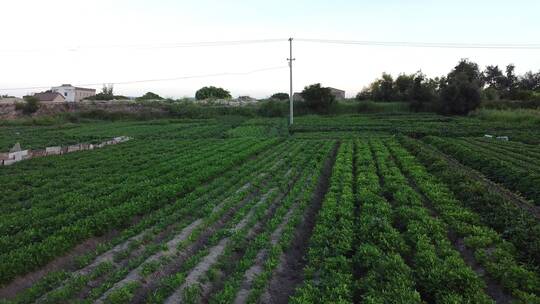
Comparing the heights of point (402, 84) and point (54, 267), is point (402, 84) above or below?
above

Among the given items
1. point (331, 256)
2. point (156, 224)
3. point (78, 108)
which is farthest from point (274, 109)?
point (331, 256)

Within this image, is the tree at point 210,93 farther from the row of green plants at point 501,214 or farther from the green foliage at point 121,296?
the green foliage at point 121,296

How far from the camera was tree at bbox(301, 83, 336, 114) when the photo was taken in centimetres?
6379

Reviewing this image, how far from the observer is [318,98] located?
64062 millimetres

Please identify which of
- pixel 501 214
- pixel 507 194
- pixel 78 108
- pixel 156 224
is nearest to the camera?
pixel 501 214

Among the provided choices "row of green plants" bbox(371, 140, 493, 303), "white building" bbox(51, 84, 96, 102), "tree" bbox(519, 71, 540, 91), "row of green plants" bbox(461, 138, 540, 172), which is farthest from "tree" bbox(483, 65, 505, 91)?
"white building" bbox(51, 84, 96, 102)

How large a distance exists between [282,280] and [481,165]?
604 inches

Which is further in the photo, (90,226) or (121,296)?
(90,226)

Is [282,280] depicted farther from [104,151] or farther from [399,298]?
[104,151]

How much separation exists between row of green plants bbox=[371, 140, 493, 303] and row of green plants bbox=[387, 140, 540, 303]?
0.41 m

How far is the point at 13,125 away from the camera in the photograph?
177 ft

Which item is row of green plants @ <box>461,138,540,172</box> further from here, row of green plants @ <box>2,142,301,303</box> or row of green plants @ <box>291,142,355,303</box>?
row of green plants @ <box>2,142,301,303</box>

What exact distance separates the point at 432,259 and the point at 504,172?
1123cm

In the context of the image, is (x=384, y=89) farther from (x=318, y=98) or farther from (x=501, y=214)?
(x=501, y=214)
